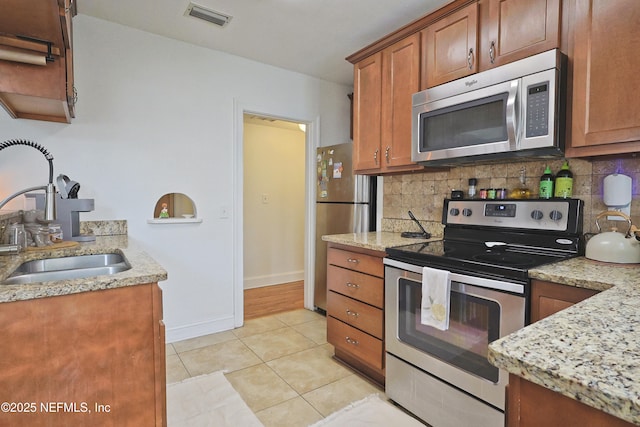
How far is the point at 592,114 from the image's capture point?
4.71 feet

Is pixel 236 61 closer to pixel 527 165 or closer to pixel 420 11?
pixel 420 11

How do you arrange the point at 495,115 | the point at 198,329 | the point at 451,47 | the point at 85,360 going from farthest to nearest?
1. the point at 198,329
2. the point at 451,47
3. the point at 495,115
4. the point at 85,360

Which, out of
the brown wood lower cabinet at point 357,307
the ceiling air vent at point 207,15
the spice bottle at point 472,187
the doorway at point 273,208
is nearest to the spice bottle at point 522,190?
the spice bottle at point 472,187

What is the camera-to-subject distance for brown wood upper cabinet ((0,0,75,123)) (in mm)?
1331

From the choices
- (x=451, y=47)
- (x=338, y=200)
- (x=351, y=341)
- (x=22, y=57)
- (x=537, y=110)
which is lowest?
(x=351, y=341)

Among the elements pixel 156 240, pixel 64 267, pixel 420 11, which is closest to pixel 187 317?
pixel 156 240

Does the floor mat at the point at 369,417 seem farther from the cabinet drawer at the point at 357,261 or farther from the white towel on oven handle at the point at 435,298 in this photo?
the cabinet drawer at the point at 357,261

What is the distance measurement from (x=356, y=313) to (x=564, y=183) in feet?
4.52

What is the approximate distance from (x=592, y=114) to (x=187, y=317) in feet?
9.73

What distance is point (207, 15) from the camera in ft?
7.57

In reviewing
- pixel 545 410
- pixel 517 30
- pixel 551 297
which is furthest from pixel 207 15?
pixel 545 410

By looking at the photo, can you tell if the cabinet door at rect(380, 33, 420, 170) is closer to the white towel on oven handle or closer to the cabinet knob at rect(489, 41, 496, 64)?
the cabinet knob at rect(489, 41, 496, 64)

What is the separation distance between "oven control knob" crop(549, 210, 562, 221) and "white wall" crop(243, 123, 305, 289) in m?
3.41

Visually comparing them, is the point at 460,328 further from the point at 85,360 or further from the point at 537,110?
the point at 85,360
